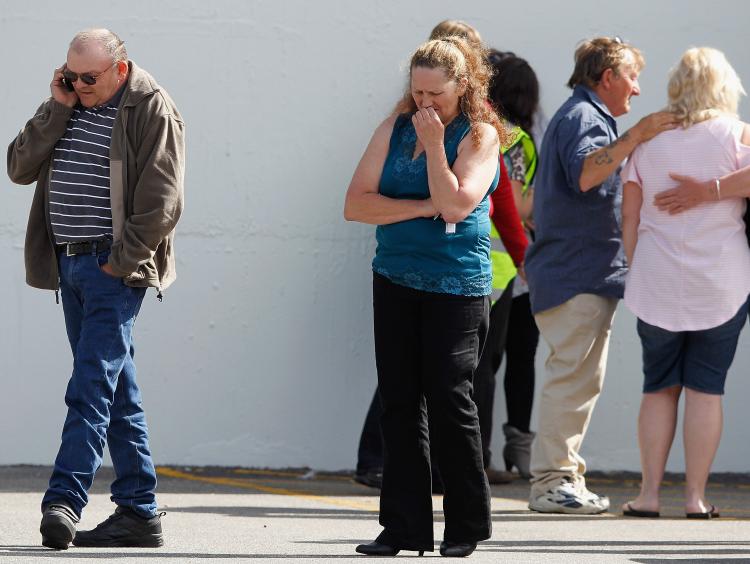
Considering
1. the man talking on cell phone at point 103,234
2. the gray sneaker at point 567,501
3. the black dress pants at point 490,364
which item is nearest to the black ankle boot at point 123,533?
the man talking on cell phone at point 103,234

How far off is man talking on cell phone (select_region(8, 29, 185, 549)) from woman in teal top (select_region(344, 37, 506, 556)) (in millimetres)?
691

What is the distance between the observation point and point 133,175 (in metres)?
4.88

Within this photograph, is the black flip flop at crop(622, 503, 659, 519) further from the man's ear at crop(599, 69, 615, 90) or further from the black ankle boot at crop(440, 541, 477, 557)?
the man's ear at crop(599, 69, 615, 90)

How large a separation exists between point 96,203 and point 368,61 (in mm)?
2758

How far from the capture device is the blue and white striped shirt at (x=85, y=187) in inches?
191

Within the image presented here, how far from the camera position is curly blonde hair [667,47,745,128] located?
5.97 metres

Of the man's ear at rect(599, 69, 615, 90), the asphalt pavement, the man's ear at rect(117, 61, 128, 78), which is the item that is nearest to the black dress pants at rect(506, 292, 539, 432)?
the asphalt pavement

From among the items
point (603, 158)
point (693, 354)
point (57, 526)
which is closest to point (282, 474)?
point (693, 354)

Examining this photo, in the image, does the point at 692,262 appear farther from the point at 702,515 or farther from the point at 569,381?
the point at 702,515

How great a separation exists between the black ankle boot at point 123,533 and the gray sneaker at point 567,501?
192 cm

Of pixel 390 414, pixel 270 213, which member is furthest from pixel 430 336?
pixel 270 213

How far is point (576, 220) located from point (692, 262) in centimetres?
52

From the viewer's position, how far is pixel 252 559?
466 centimetres

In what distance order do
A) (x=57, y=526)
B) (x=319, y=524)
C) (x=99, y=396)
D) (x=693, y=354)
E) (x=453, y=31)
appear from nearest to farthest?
1. (x=57, y=526)
2. (x=99, y=396)
3. (x=319, y=524)
4. (x=693, y=354)
5. (x=453, y=31)
